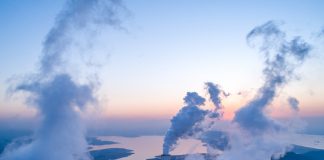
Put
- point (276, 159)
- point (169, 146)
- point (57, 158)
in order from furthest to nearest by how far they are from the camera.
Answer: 1. point (276, 159)
2. point (57, 158)
3. point (169, 146)

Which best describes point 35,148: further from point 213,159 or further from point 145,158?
point 145,158

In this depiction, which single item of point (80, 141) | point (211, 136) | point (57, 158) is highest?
point (211, 136)

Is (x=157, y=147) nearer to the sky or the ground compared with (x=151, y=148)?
nearer to the sky

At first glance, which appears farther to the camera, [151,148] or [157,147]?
[157,147]

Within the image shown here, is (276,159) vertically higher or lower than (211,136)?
lower

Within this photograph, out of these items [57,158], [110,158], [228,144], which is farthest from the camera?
[110,158]

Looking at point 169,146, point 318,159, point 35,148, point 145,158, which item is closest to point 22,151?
point 35,148

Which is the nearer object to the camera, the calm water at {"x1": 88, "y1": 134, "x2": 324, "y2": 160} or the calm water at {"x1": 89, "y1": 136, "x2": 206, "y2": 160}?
the calm water at {"x1": 89, "y1": 136, "x2": 206, "y2": 160}

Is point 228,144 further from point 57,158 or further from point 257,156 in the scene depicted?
point 57,158

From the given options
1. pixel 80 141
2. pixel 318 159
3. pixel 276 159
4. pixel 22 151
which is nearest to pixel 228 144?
pixel 276 159

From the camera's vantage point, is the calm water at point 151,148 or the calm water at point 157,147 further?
the calm water at point 157,147

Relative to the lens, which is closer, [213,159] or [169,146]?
[169,146]
